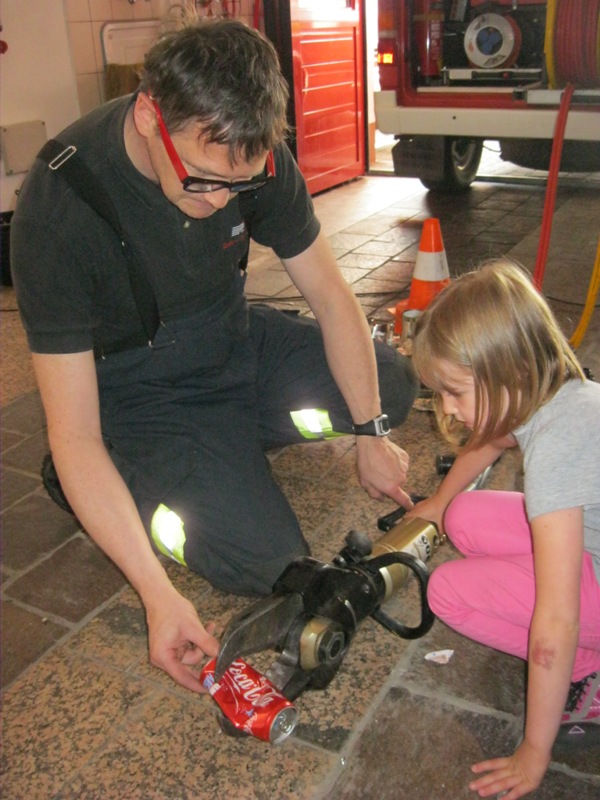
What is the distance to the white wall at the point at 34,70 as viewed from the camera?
471 centimetres

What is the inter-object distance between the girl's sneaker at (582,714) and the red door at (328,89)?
222 inches

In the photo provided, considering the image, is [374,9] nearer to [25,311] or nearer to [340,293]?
[340,293]

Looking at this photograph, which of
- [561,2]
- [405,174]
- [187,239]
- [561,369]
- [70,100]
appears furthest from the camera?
[405,174]

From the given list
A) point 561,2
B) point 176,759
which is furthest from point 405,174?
point 176,759

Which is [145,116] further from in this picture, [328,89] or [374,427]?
[328,89]

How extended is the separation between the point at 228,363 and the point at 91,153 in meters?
0.76

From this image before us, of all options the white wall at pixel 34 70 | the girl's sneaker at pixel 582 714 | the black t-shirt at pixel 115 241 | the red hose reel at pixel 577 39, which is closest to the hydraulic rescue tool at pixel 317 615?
the girl's sneaker at pixel 582 714

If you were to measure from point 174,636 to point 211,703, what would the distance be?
16.9 inches

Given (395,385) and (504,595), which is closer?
(504,595)

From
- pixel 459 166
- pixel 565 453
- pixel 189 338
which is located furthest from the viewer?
pixel 459 166

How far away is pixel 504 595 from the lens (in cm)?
169

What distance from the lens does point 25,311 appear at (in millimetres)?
1830

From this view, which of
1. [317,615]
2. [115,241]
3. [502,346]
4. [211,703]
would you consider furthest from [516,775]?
[115,241]

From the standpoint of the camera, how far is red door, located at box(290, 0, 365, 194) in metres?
6.47
